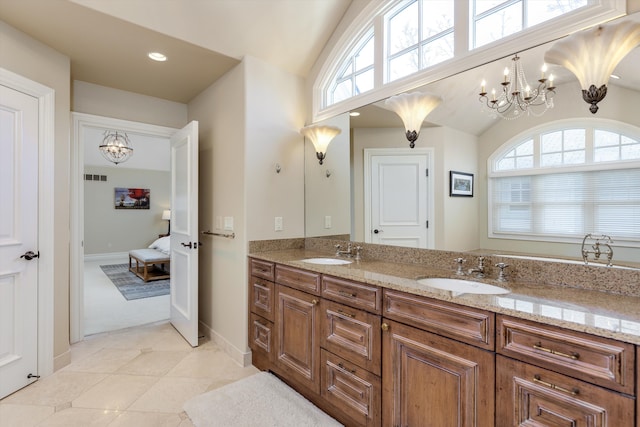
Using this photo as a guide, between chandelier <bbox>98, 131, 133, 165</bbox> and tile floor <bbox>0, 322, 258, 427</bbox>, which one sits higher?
chandelier <bbox>98, 131, 133, 165</bbox>

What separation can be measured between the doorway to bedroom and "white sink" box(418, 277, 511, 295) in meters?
4.54

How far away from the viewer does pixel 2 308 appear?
7.10 ft

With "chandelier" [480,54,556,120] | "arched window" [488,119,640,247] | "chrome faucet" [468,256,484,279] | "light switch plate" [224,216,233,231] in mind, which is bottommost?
"chrome faucet" [468,256,484,279]

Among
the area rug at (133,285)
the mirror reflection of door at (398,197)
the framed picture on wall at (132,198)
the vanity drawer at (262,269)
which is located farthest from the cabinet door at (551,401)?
the framed picture on wall at (132,198)

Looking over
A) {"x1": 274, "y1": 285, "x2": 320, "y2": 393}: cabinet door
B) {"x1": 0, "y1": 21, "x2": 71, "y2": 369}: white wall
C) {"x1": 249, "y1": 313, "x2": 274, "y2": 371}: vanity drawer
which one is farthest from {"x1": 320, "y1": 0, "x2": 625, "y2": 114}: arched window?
{"x1": 0, "y1": 21, "x2": 71, "y2": 369}: white wall

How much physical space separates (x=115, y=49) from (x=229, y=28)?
36.3 inches

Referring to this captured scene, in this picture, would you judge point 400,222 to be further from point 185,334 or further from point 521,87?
point 185,334

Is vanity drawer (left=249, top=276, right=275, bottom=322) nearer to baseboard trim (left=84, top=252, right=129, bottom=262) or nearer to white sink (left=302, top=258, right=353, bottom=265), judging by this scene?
white sink (left=302, top=258, right=353, bottom=265)

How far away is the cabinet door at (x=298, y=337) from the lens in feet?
6.64

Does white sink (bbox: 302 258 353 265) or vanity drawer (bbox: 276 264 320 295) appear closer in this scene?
vanity drawer (bbox: 276 264 320 295)

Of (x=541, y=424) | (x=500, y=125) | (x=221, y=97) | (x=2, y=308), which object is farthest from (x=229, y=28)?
(x=541, y=424)

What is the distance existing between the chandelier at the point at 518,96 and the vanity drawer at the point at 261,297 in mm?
1874

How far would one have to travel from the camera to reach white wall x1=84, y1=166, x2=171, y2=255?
7566 millimetres

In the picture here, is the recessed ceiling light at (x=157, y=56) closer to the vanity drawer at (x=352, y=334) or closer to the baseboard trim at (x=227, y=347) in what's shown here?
the vanity drawer at (x=352, y=334)
